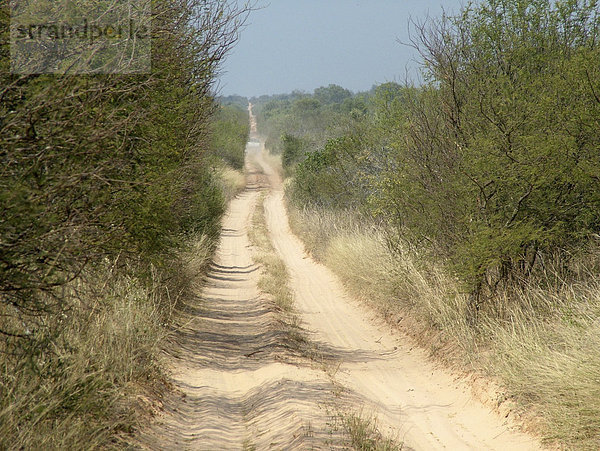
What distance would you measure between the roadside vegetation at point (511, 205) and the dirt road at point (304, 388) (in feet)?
1.74

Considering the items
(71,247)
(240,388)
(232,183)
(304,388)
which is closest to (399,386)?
(304,388)

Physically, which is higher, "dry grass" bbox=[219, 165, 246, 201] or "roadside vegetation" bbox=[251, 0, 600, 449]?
"roadside vegetation" bbox=[251, 0, 600, 449]

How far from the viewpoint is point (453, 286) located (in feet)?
33.8

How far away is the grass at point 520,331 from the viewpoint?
6016 mm

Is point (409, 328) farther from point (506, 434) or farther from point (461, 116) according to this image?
point (506, 434)

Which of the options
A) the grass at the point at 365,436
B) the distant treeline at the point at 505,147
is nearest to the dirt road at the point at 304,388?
the grass at the point at 365,436

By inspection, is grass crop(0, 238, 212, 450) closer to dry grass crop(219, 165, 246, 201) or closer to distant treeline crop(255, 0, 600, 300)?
distant treeline crop(255, 0, 600, 300)

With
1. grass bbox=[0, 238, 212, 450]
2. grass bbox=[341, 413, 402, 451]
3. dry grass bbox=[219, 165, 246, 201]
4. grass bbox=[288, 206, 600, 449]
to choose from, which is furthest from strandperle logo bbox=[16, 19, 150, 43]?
dry grass bbox=[219, 165, 246, 201]

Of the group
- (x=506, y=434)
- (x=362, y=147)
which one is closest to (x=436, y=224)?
(x=506, y=434)

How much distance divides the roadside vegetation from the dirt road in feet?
1.74

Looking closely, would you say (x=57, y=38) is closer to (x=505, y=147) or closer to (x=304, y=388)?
(x=304, y=388)

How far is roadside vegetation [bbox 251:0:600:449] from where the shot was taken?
7.13m

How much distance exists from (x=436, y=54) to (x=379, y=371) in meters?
4.94

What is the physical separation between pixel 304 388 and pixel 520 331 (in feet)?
8.51
